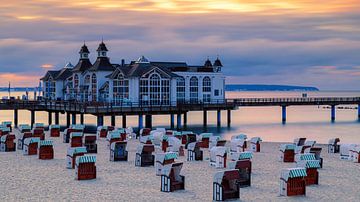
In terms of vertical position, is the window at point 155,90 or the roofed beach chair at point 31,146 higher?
the window at point 155,90

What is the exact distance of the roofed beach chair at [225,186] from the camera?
55.3ft

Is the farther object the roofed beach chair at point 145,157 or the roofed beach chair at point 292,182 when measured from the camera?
the roofed beach chair at point 145,157

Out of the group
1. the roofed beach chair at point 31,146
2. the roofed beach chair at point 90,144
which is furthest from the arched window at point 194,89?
the roofed beach chair at point 31,146

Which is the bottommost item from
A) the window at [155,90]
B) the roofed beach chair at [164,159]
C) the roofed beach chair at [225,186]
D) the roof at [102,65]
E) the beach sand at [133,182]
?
the beach sand at [133,182]

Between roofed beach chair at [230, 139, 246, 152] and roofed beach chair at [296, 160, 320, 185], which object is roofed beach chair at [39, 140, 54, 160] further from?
roofed beach chair at [296, 160, 320, 185]

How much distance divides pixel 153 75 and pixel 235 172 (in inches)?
1791

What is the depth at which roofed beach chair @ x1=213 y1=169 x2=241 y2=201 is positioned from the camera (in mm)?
16859

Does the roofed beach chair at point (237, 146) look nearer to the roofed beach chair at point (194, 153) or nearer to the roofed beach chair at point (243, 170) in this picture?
the roofed beach chair at point (194, 153)

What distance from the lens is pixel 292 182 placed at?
17.7m

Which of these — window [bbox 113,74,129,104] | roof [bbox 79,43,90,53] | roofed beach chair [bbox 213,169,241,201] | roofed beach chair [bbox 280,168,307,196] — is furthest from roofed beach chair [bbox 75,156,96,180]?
roof [bbox 79,43,90,53]

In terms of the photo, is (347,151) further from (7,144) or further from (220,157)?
(7,144)

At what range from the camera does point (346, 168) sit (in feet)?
81.5

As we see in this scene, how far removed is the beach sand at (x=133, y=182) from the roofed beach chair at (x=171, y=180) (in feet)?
0.75

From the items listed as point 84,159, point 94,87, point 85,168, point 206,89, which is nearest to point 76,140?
point 84,159
